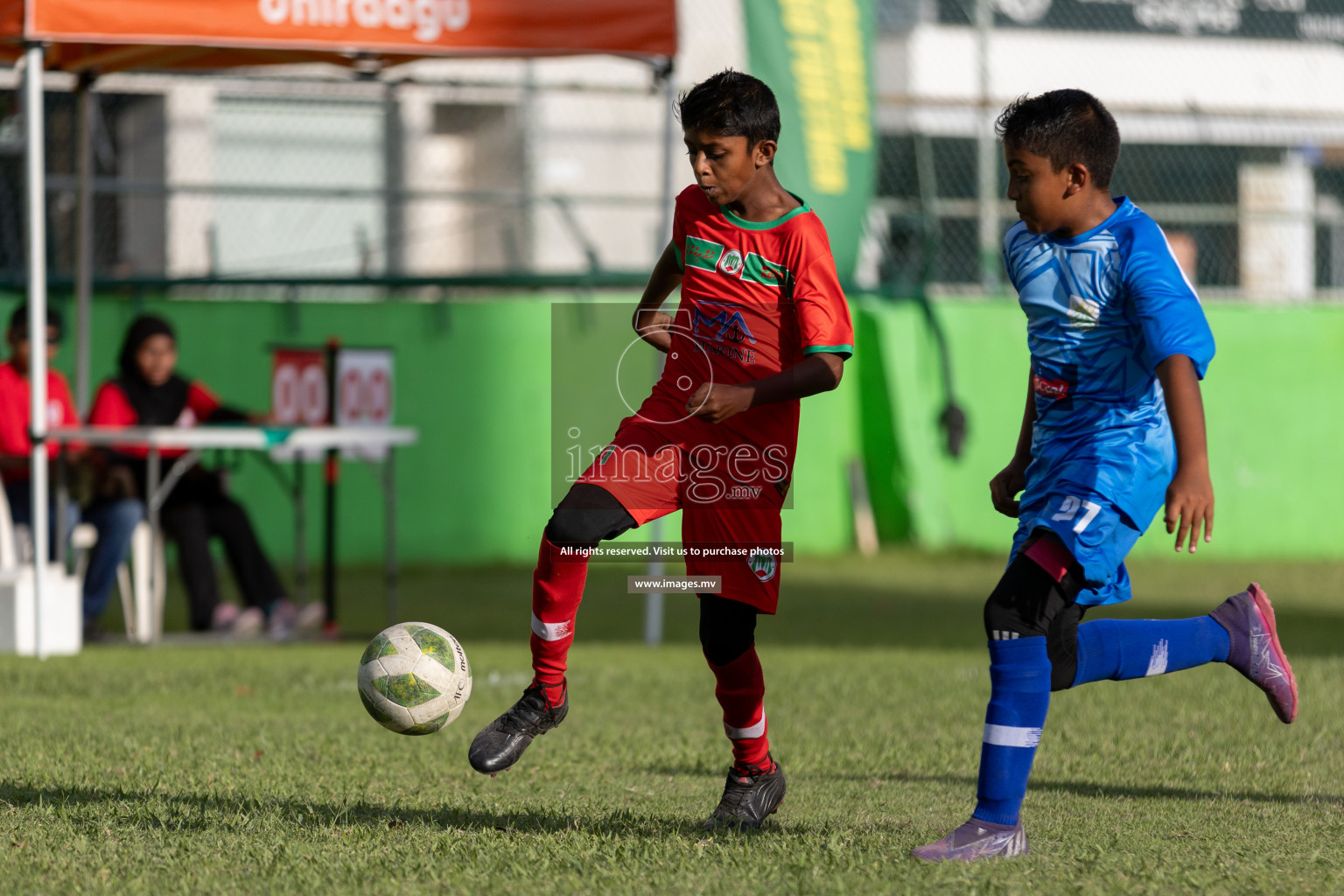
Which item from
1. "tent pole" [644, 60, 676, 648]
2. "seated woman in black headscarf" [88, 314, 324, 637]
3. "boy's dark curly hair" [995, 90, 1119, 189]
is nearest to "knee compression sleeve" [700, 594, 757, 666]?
"boy's dark curly hair" [995, 90, 1119, 189]

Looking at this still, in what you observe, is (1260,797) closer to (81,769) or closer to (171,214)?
(81,769)

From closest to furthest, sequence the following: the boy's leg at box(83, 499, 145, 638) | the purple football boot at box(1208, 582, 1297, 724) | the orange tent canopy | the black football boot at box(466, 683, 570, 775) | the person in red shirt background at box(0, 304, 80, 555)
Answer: the black football boot at box(466, 683, 570, 775)
the purple football boot at box(1208, 582, 1297, 724)
the orange tent canopy
the boy's leg at box(83, 499, 145, 638)
the person in red shirt background at box(0, 304, 80, 555)

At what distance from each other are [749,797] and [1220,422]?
36.6 feet

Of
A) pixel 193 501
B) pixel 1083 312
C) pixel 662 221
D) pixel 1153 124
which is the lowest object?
pixel 193 501

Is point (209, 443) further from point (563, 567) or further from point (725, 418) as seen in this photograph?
point (725, 418)

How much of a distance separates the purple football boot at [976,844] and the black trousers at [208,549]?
6296 millimetres

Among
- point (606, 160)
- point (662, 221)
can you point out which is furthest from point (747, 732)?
point (606, 160)

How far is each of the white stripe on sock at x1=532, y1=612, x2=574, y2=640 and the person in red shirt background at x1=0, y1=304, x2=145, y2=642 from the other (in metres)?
5.27

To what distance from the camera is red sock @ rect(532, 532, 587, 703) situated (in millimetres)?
4375

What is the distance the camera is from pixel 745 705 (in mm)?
4586

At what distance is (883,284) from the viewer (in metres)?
14.8

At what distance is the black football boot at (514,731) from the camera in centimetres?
422

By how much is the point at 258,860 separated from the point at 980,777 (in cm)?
164

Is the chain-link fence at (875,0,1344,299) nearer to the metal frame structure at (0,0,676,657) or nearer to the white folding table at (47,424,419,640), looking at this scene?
the metal frame structure at (0,0,676,657)
